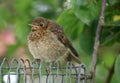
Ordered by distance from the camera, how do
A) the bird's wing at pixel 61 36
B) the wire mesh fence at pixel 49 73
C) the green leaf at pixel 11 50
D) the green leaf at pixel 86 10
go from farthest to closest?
1. the green leaf at pixel 11 50
2. the bird's wing at pixel 61 36
3. the green leaf at pixel 86 10
4. the wire mesh fence at pixel 49 73

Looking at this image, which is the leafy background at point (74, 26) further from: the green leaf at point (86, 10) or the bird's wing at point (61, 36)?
the bird's wing at point (61, 36)

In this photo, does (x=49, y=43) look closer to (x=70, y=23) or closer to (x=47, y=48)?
(x=47, y=48)

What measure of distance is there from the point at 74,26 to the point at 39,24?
34 centimetres

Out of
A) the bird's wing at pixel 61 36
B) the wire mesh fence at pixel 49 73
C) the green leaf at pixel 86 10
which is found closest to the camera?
the wire mesh fence at pixel 49 73

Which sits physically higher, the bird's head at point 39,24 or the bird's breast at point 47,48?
the bird's head at point 39,24

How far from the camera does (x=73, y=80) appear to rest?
4.03 meters

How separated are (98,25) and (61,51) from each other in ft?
1.07

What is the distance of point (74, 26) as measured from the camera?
4570 mm

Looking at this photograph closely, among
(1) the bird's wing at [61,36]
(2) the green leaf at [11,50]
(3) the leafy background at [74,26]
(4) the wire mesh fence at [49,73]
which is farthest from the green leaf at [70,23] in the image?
(2) the green leaf at [11,50]

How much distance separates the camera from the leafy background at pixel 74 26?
430 cm

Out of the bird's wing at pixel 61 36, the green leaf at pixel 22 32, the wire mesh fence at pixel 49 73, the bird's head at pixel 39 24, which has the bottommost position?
the wire mesh fence at pixel 49 73

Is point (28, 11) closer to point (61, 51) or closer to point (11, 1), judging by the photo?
point (11, 1)

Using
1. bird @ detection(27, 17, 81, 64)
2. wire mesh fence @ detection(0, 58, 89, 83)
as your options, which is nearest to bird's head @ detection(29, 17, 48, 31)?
bird @ detection(27, 17, 81, 64)

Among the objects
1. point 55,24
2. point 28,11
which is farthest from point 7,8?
point 55,24
